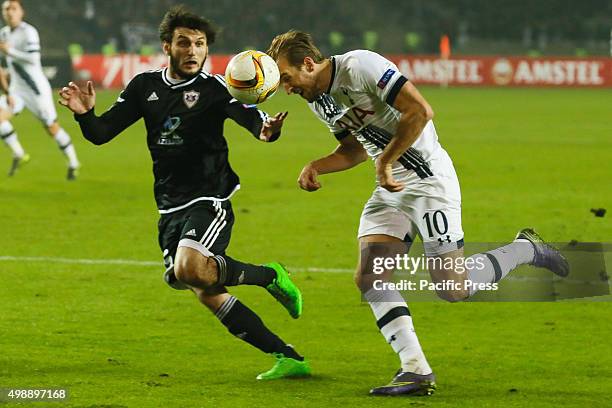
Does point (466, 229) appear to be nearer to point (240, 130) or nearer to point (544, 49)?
point (240, 130)

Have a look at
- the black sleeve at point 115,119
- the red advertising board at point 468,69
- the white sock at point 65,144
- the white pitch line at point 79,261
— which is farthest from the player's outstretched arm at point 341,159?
the red advertising board at point 468,69

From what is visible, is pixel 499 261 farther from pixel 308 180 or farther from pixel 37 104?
pixel 37 104

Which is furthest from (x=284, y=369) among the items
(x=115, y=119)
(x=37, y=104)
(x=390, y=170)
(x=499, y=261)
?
(x=37, y=104)

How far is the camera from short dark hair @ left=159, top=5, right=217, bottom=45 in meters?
7.14

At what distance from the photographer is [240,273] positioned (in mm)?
7051

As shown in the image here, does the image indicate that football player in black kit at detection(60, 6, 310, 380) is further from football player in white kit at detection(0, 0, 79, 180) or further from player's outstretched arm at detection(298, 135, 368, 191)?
football player in white kit at detection(0, 0, 79, 180)

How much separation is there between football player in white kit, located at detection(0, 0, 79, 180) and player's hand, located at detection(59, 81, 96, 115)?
10522mm

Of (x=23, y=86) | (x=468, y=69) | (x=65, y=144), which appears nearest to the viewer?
(x=65, y=144)

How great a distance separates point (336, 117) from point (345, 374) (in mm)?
1362

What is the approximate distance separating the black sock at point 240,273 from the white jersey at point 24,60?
11026mm

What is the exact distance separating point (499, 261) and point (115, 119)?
231 cm

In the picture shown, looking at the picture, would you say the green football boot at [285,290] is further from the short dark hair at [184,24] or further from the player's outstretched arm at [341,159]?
the short dark hair at [184,24]

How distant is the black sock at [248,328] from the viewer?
275 inches

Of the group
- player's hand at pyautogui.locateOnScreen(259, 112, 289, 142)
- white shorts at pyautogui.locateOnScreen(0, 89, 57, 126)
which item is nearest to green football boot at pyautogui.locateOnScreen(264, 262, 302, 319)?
player's hand at pyautogui.locateOnScreen(259, 112, 289, 142)
